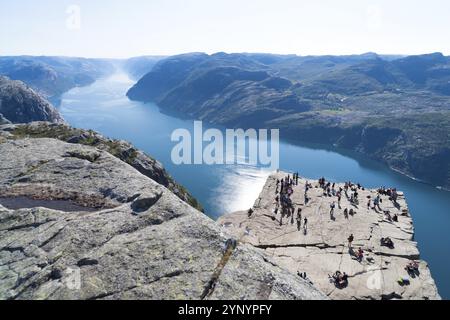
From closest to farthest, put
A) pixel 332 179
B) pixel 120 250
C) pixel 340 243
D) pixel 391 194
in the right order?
1. pixel 120 250
2. pixel 340 243
3. pixel 391 194
4. pixel 332 179

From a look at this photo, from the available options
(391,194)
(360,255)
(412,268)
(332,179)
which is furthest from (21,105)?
(412,268)

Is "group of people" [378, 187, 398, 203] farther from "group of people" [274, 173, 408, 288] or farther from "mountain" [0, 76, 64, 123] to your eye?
"mountain" [0, 76, 64, 123]

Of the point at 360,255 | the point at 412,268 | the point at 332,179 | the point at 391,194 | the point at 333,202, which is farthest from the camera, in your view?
the point at 332,179

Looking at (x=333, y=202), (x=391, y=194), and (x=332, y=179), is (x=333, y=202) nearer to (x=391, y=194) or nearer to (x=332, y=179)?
(x=391, y=194)

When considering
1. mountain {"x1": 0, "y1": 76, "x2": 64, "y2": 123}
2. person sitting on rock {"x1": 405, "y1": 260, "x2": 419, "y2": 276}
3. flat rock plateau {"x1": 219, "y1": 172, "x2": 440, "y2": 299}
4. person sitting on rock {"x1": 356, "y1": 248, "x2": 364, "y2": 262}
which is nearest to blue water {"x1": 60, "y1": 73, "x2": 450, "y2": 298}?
flat rock plateau {"x1": 219, "y1": 172, "x2": 440, "y2": 299}

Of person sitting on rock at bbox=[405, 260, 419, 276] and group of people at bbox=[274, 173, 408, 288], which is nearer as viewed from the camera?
person sitting on rock at bbox=[405, 260, 419, 276]
